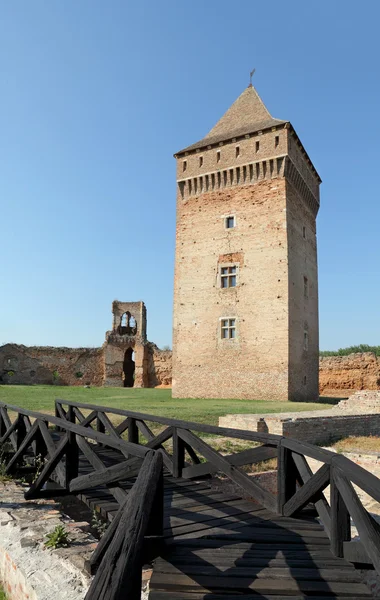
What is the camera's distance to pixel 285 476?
12.3 ft

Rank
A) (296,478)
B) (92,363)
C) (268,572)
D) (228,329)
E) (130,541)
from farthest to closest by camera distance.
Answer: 1. (92,363)
2. (228,329)
3. (296,478)
4. (268,572)
5. (130,541)

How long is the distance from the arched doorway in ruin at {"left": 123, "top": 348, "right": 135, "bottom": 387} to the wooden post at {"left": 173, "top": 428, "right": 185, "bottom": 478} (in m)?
32.2

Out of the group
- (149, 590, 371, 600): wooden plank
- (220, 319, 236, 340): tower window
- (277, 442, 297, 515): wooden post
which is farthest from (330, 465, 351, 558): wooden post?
(220, 319, 236, 340): tower window

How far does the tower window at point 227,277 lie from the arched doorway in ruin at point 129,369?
56.7 feet

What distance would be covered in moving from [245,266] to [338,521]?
18329mm

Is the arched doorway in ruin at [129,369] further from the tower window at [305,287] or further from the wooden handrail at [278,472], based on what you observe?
the wooden handrail at [278,472]

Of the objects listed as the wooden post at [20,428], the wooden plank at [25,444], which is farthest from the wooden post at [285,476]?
the wooden post at [20,428]

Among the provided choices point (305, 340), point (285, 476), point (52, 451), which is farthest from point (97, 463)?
point (305, 340)

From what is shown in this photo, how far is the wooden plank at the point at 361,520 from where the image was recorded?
2350 mm

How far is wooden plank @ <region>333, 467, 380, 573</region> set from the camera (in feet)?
7.71

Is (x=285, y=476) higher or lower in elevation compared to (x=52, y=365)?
lower

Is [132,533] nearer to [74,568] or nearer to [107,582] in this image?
[107,582]

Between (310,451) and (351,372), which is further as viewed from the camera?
(351,372)

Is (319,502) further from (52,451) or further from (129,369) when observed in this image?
(129,369)
